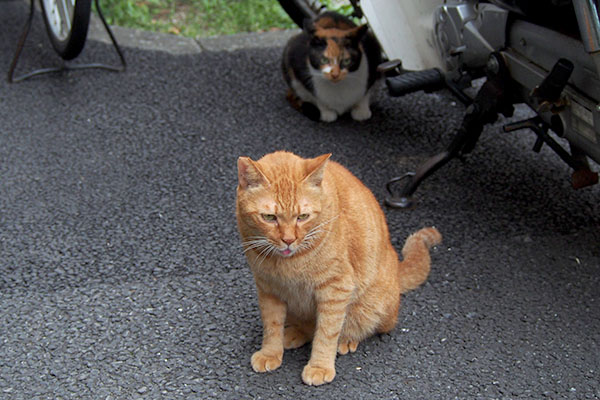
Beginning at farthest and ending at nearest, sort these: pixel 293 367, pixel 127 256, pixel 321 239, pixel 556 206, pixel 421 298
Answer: pixel 556 206, pixel 127 256, pixel 421 298, pixel 293 367, pixel 321 239

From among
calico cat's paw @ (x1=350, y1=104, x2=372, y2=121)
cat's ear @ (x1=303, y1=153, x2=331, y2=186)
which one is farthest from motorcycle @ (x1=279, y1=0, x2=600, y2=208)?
cat's ear @ (x1=303, y1=153, x2=331, y2=186)

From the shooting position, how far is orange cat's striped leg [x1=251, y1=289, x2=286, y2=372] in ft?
7.97

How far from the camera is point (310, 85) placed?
14.0 feet

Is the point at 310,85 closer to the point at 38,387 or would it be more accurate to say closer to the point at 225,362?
the point at 225,362

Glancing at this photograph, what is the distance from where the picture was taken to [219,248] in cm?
316

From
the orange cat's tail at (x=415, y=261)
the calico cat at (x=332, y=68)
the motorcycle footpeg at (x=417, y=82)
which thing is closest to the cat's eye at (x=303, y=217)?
the orange cat's tail at (x=415, y=261)

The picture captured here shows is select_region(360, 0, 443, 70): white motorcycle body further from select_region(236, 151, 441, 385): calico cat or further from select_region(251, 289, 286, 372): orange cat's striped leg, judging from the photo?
select_region(251, 289, 286, 372): orange cat's striped leg

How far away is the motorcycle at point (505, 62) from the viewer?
8.61ft

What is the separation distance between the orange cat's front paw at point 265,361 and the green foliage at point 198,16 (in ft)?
12.2

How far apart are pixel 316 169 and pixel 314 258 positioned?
31 cm

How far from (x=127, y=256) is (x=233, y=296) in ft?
1.87

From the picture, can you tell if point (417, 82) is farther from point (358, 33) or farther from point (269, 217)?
point (269, 217)

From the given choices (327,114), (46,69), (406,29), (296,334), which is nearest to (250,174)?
(296,334)

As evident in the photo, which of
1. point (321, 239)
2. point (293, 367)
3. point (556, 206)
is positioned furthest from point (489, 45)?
point (293, 367)
